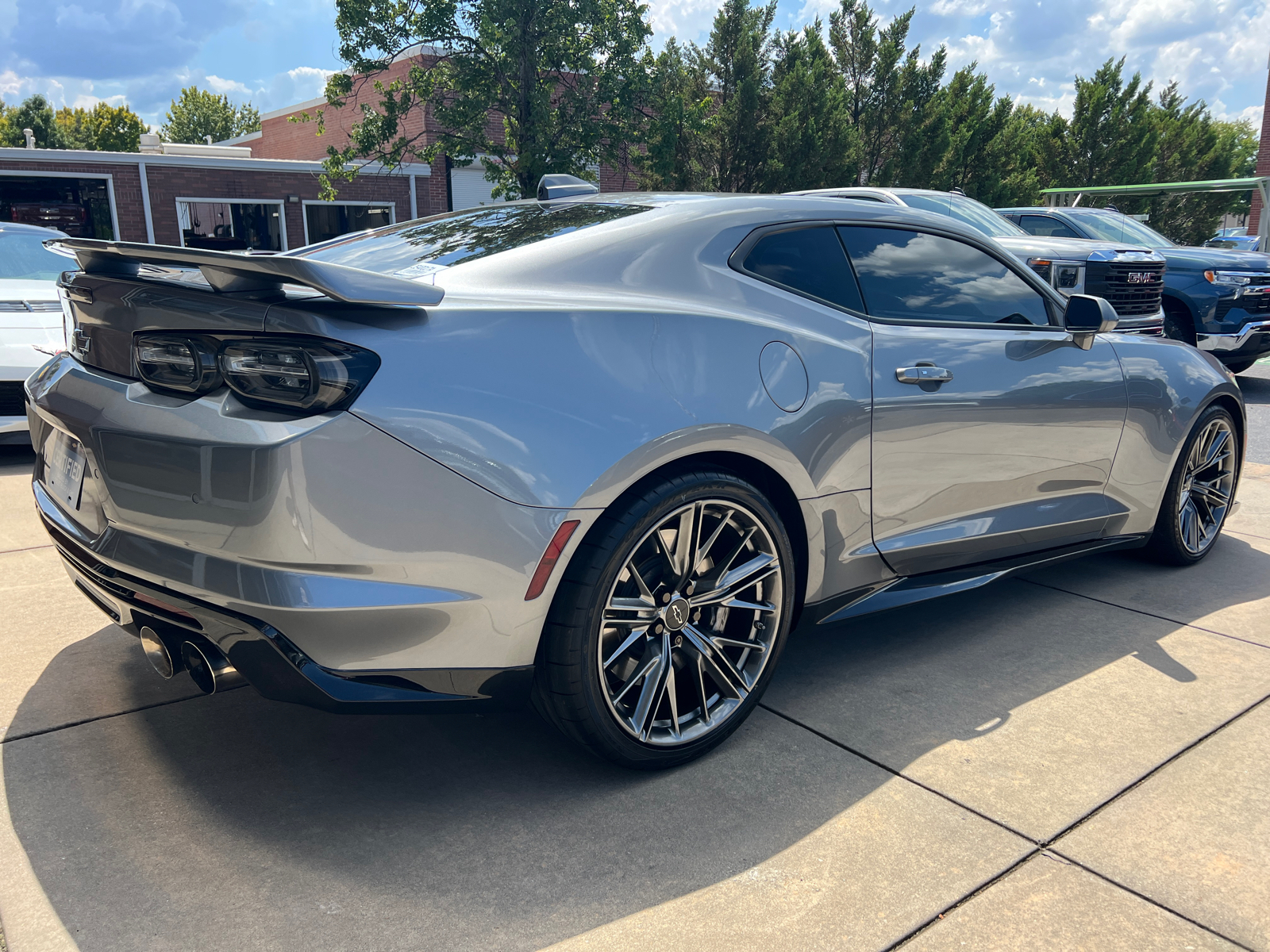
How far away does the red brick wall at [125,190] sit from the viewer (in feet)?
73.9

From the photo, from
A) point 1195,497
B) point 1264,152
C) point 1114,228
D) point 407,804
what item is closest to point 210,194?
point 1114,228

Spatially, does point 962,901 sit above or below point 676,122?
below

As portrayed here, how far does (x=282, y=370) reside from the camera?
213 centimetres

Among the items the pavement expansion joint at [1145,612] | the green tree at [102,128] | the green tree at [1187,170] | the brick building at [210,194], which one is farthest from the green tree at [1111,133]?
the green tree at [102,128]

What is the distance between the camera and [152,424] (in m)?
2.25

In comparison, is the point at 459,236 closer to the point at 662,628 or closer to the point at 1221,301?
the point at 662,628

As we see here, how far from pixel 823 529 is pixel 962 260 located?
4.12 feet

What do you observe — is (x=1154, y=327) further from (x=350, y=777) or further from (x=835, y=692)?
(x=350, y=777)

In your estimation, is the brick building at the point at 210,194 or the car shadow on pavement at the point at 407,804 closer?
the car shadow on pavement at the point at 407,804

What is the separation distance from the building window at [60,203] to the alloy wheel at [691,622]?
23.0 meters

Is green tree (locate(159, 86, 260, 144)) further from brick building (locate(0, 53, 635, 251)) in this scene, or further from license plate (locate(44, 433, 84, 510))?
license plate (locate(44, 433, 84, 510))

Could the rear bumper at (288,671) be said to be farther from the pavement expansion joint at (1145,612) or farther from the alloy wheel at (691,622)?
the pavement expansion joint at (1145,612)

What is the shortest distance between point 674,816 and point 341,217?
25.9 meters

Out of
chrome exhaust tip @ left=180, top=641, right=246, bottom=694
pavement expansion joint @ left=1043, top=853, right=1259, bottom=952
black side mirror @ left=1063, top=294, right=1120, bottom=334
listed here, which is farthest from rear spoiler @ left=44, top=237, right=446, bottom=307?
black side mirror @ left=1063, top=294, right=1120, bottom=334
